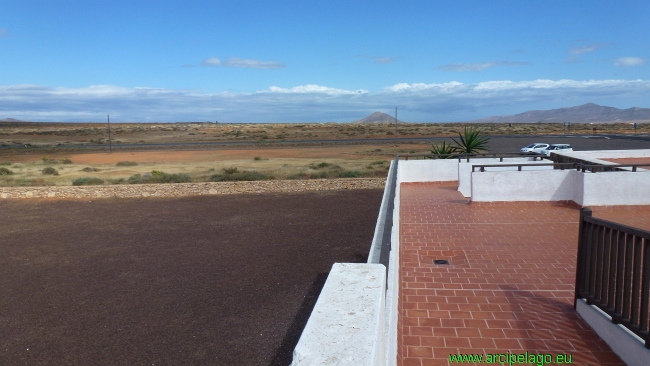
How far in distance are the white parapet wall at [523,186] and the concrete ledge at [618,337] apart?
5633mm

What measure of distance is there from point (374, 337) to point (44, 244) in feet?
52.3

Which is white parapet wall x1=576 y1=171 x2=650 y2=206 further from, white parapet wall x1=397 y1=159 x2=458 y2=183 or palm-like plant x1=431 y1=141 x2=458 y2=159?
palm-like plant x1=431 y1=141 x2=458 y2=159

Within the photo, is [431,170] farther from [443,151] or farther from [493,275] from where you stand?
[493,275]

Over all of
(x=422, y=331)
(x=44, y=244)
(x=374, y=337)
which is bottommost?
(x=44, y=244)

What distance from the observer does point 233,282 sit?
411 inches

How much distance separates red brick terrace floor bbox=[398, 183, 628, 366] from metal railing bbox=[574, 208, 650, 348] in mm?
342

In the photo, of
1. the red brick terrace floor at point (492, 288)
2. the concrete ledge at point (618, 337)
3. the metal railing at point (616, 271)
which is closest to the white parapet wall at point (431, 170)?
the red brick terrace floor at point (492, 288)

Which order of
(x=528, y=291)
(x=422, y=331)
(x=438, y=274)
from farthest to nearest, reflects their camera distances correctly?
1. (x=438, y=274)
2. (x=528, y=291)
3. (x=422, y=331)

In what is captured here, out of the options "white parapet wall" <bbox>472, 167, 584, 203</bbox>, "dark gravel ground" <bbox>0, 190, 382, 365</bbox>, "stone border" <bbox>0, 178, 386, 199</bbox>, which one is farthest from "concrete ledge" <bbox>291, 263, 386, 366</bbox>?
"stone border" <bbox>0, 178, 386, 199</bbox>

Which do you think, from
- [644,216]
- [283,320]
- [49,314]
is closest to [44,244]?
[49,314]

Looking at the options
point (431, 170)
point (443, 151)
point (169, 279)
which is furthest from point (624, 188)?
point (443, 151)

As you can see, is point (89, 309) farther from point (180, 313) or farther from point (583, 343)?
point (583, 343)

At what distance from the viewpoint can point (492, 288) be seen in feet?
16.9

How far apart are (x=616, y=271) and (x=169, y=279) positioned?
9.27 m
